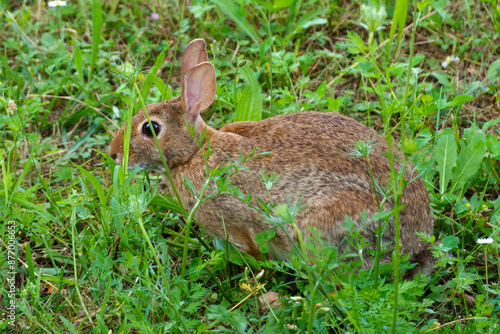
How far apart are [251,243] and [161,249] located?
0.57 m

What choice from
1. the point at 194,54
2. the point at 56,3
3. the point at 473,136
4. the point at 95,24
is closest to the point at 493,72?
the point at 473,136

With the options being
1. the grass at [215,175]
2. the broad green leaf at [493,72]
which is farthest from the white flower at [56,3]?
the broad green leaf at [493,72]

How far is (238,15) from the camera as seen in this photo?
5355mm

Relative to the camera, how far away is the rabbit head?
3.85 m

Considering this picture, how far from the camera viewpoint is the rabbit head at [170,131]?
3.85 meters

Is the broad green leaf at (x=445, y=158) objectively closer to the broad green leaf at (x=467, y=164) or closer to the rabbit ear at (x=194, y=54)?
the broad green leaf at (x=467, y=164)

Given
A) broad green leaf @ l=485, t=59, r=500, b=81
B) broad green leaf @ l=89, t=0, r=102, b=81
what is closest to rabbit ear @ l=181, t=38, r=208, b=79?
broad green leaf @ l=89, t=0, r=102, b=81

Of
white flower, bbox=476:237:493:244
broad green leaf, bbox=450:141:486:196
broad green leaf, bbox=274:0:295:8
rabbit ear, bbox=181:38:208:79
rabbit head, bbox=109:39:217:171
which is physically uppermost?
broad green leaf, bbox=274:0:295:8

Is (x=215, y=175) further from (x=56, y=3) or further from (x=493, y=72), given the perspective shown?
(x=56, y=3)

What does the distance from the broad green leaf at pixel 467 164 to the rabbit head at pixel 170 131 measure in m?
1.79

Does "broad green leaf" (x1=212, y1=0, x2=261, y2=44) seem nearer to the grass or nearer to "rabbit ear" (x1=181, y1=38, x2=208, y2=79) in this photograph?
the grass

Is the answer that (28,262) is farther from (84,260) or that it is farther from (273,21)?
(273,21)

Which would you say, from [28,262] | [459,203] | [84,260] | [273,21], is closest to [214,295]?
[84,260]

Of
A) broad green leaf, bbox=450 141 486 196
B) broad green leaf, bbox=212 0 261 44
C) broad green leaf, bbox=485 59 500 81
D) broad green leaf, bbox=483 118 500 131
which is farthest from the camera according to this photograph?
broad green leaf, bbox=212 0 261 44
